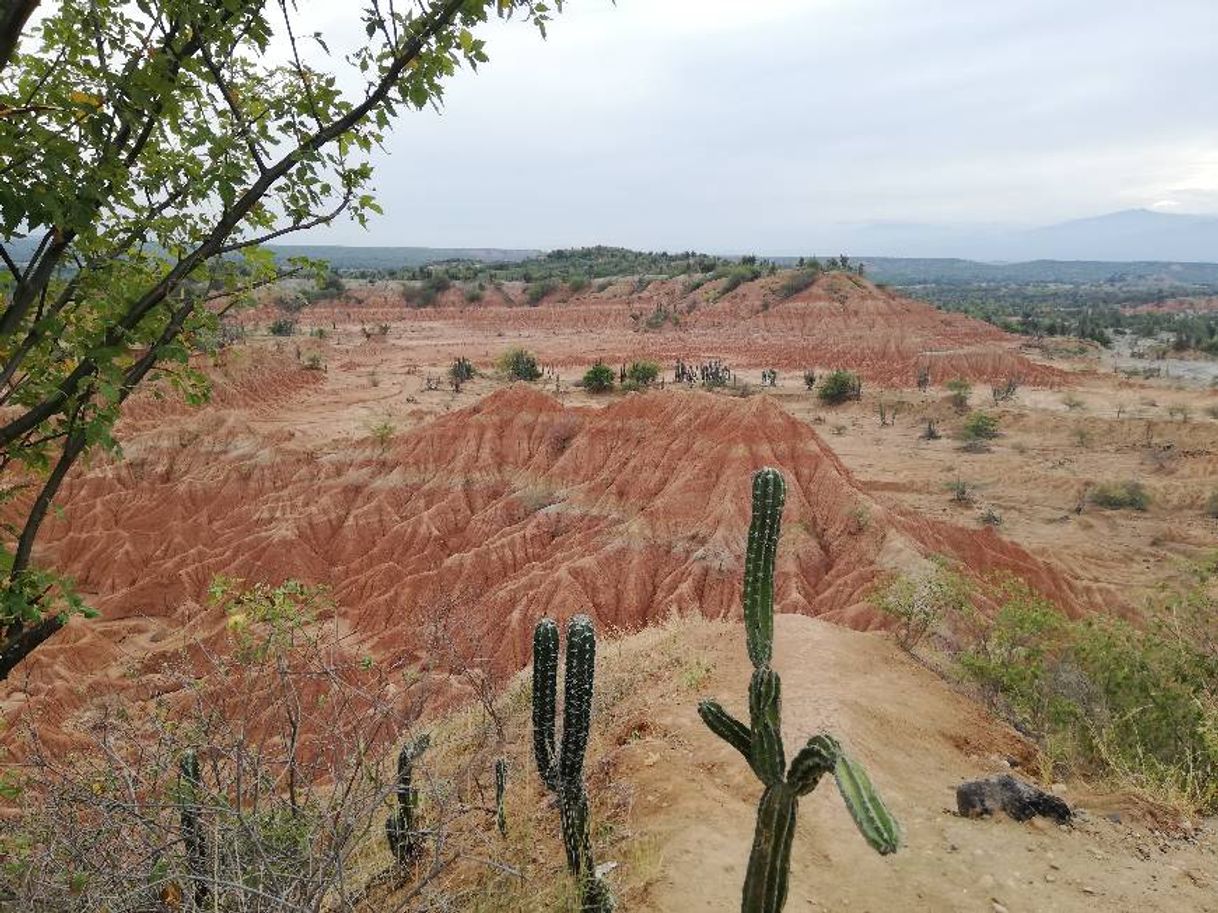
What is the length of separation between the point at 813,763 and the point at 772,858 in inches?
30.8

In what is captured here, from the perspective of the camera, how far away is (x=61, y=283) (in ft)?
12.1

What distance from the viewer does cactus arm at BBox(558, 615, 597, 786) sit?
6.59 metres

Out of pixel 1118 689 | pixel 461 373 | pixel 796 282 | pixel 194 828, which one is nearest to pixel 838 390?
pixel 461 373

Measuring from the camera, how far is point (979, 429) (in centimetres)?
4147

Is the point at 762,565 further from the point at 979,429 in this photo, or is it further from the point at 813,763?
the point at 979,429

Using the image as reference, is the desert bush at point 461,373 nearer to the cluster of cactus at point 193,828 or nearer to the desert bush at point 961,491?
the desert bush at point 961,491

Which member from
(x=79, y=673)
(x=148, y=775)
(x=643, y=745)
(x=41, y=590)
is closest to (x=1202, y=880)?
(x=643, y=745)

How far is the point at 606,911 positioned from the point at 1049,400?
5338 centimetres

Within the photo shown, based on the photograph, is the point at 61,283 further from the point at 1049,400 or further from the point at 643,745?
the point at 1049,400

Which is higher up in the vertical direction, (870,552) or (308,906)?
(308,906)

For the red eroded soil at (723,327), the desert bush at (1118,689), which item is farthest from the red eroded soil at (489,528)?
the red eroded soil at (723,327)

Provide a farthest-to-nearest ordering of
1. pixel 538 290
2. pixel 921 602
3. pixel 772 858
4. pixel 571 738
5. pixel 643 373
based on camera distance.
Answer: pixel 538 290
pixel 643 373
pixel 921 602
pixel 571 738
pixel 772 858

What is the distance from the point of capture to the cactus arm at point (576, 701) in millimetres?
6590

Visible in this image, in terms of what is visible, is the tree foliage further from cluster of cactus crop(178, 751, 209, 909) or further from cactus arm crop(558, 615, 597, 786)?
cactus arm crop(558, 615, 597, 786)
